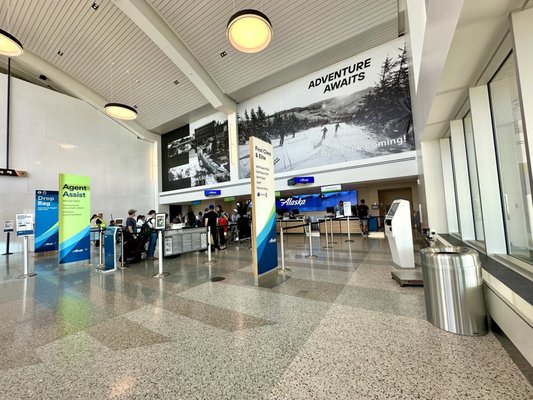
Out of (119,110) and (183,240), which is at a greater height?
(119,110)

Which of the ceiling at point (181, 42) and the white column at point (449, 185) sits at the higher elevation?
the ceiling at point (181, 42)

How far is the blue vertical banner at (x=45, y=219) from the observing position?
797 centimetres

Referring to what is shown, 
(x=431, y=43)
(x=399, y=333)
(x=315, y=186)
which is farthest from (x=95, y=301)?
(x=315, y=186)

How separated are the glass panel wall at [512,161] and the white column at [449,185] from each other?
2.52m

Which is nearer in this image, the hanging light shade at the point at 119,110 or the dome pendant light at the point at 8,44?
the dome pendant light at the point at 8,44

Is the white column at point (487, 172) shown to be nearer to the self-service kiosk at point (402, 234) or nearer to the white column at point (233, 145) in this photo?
the self-service kiosk at point (402, 234)

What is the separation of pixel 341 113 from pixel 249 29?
19.5ft

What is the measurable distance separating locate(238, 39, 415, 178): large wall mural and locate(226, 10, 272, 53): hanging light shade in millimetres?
5507

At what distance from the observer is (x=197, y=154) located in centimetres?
1459

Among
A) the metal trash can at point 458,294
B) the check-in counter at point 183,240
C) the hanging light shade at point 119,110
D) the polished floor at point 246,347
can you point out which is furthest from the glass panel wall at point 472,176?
the hanging light shade at point 119,110

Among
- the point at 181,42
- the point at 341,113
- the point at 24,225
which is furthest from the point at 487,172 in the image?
the point at 181,42

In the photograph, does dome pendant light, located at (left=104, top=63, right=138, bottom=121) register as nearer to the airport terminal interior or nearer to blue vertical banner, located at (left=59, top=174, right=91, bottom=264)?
the airport terminal interior

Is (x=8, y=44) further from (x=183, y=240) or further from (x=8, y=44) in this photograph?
(x=183, y=240)

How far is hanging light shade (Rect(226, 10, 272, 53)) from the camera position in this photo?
4.99 m
